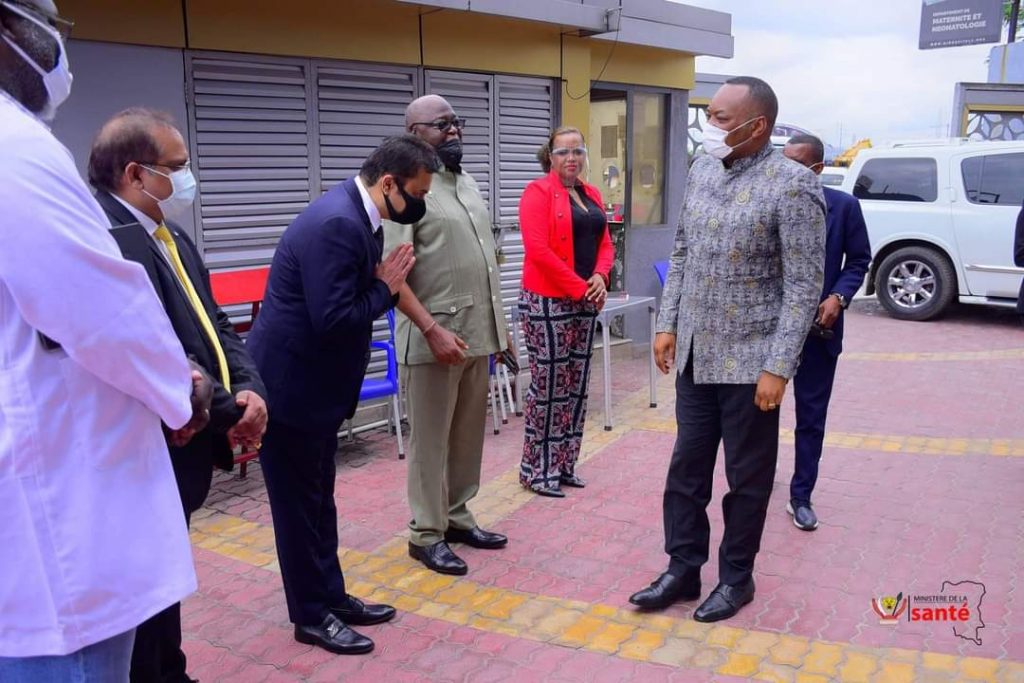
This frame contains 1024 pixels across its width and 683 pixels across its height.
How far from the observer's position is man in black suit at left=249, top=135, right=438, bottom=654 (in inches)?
117

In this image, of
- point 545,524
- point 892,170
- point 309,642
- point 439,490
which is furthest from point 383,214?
point 892,170

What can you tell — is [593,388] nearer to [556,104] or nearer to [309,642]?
[556,104]

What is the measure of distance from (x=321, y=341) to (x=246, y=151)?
289cm

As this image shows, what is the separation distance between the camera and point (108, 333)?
1411 millimetres

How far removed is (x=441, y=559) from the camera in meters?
3.93

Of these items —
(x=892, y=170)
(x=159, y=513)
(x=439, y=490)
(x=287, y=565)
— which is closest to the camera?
(x=159, y=513)

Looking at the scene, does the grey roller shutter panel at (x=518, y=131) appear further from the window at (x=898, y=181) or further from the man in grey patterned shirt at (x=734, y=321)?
the window at (x=898, y=181)

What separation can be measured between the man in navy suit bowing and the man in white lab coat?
3427mm

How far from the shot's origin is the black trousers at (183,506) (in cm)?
245

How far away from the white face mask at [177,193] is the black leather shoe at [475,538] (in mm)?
2199

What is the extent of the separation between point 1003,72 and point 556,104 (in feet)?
68.7

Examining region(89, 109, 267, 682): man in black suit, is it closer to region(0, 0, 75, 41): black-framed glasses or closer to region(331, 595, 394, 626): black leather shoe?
region(0, 0, 75, 41): black-framed glasses

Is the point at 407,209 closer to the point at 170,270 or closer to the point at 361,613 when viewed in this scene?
the point at 170,270

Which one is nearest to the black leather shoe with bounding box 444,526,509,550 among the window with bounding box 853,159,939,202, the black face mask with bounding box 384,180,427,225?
the black face mask with bounding box 384,180,427,225
